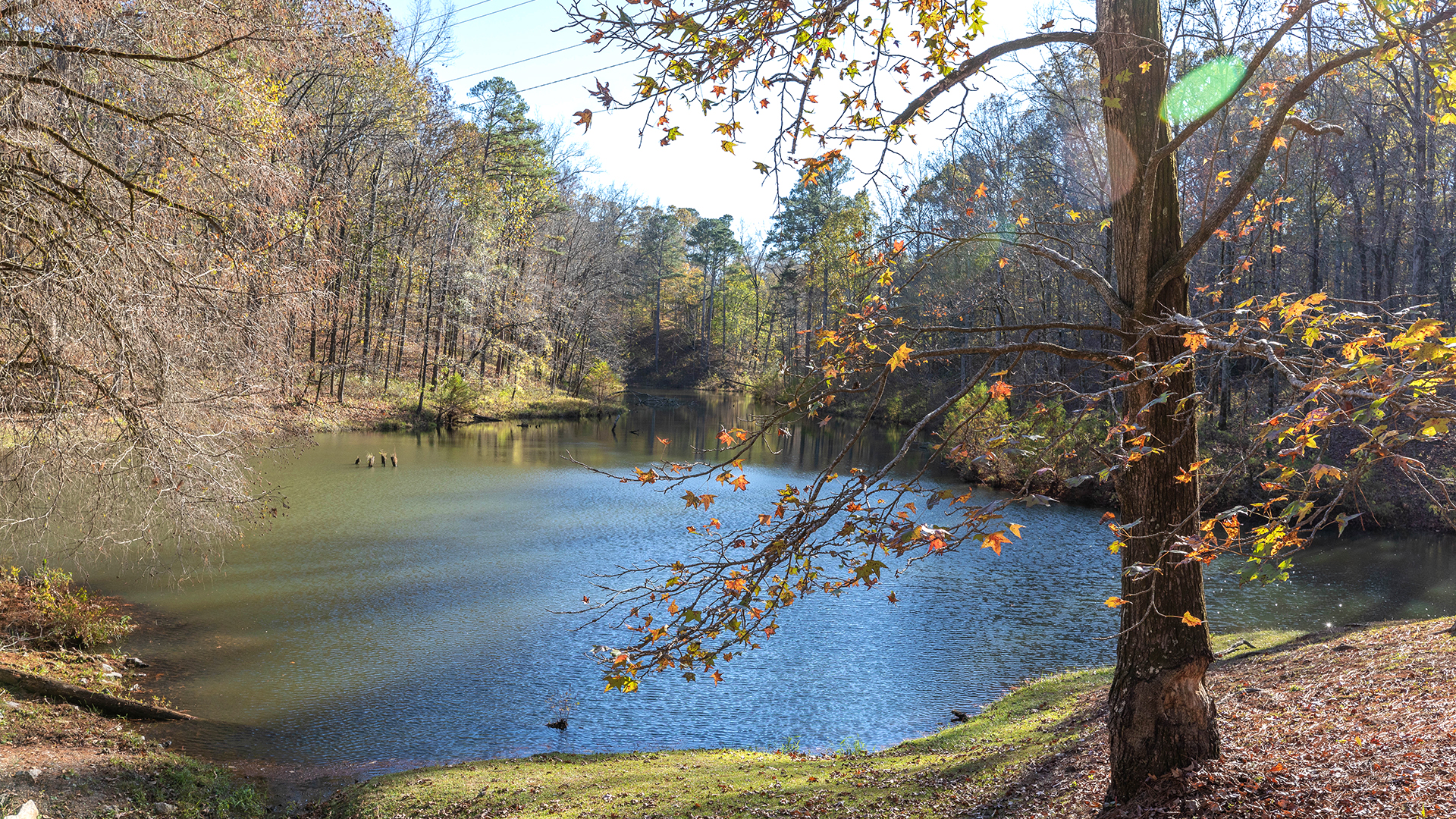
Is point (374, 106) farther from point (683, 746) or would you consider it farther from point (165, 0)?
point (683, 746)

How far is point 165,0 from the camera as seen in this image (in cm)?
591

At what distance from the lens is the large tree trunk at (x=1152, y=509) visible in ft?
14.6

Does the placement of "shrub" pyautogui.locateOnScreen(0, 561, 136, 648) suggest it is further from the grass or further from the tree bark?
the grass

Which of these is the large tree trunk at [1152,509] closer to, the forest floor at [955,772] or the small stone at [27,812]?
the forest floor at [955,772]

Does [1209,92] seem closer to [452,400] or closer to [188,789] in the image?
[188,789]

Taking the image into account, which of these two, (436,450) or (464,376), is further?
(464,376)

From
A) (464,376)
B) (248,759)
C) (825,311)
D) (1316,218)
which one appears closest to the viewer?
(248,759)

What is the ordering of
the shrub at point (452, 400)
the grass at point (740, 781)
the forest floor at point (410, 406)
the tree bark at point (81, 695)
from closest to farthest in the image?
the grass at point (740, 781) → the tree bark at point (81, 695) → the forest floor at point (410, 406) → the shrub at point (452, 400)

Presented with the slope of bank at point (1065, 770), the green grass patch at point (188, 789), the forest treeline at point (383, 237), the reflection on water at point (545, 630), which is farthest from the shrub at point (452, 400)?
the slope of bank at point (1065, 770)

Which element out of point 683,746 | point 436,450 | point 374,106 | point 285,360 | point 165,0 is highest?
point 374,106

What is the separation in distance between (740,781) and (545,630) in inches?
193

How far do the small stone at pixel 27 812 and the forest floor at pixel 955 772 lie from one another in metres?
0.15

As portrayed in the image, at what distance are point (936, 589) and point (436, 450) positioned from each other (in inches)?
677

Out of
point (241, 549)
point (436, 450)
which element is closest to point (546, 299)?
point (436, 450)
